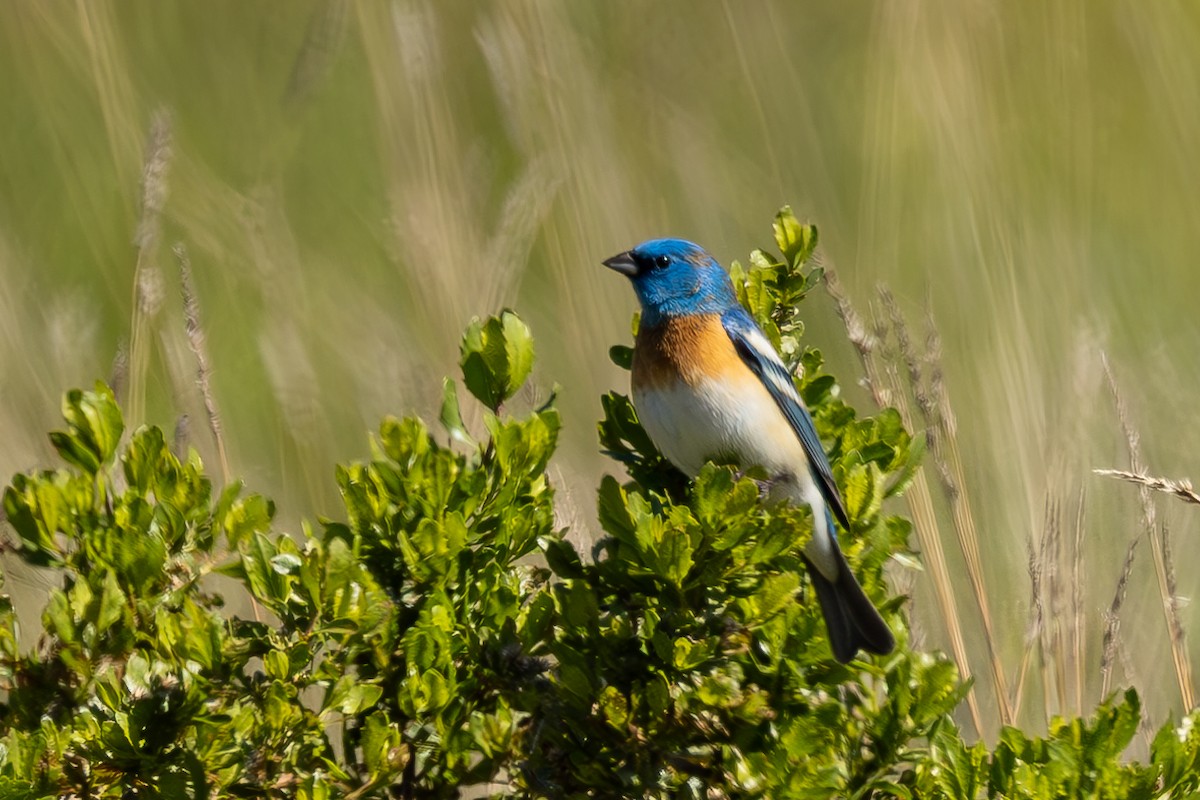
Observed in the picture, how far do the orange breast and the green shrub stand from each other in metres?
0.87

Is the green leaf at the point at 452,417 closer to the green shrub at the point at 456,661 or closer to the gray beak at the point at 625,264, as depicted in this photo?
the green shrub at the point at 456,661

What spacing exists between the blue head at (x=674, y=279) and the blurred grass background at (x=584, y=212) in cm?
44

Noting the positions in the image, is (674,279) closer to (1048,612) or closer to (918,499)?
(918,499)

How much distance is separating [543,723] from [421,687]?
7.7 inches

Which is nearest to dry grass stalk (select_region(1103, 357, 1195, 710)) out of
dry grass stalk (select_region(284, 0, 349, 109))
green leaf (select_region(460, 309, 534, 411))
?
green leaf (select_region(460, 309, 534, 411))

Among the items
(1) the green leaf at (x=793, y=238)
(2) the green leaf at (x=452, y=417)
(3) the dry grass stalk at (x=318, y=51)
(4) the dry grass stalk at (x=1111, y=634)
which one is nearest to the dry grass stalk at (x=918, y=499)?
(4) the dry grass stalk at (x=1111, y=634)

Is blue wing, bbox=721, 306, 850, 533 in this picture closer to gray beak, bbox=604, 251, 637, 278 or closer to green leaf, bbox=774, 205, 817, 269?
green leaf, bbox=774, 205, 817, 269

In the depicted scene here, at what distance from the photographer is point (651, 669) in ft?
5.96

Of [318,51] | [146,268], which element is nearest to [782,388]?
[146,268]

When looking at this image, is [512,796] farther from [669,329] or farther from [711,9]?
[711,9]

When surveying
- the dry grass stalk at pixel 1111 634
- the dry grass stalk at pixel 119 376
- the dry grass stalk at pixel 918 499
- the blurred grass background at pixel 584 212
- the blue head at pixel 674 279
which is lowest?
the dry grass stalk at pixel 1111 634

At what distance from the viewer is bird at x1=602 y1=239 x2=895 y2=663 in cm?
239

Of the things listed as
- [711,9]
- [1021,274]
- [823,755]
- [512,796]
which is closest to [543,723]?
[512,796]

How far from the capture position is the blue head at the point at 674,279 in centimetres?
302
